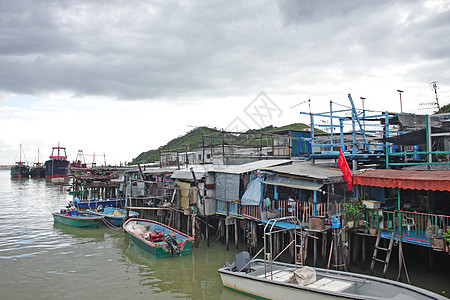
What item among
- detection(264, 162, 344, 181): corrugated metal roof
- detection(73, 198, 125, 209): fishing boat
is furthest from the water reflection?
detection(73, 198, 125, 209): fishing boat

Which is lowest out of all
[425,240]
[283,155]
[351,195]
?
[425,240]

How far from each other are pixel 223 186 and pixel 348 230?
22.6 feet

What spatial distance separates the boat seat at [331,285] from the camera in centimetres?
947

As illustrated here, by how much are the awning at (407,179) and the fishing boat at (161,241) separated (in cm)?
831

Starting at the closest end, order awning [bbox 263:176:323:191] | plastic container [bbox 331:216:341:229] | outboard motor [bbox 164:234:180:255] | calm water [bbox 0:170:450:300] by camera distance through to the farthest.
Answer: plastic container [bbox 331:216:341:229] < calm water [bbox 0:170:450:300] < awning [bbox 263:176:323:191] < outboard motor [bbox 164:234:180:255]

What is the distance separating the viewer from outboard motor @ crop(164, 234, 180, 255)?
50.3 ft

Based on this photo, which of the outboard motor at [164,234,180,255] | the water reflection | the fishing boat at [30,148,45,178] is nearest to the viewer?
the water reflection

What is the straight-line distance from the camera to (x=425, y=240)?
436 inches

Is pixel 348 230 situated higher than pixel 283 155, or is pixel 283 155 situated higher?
pixel 283 155

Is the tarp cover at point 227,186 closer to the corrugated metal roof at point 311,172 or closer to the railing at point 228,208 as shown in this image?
the railing at point 228,208

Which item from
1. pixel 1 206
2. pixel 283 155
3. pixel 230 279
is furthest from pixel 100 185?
pixel 230 279

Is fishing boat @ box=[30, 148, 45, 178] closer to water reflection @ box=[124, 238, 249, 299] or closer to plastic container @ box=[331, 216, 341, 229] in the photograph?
water reflection @ box=[124, 238, 249, 299]

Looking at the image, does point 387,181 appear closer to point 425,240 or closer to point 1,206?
point 425,240

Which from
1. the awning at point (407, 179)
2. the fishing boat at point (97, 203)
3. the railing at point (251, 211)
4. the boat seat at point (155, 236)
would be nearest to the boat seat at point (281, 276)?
the railing at point (251, 211)
